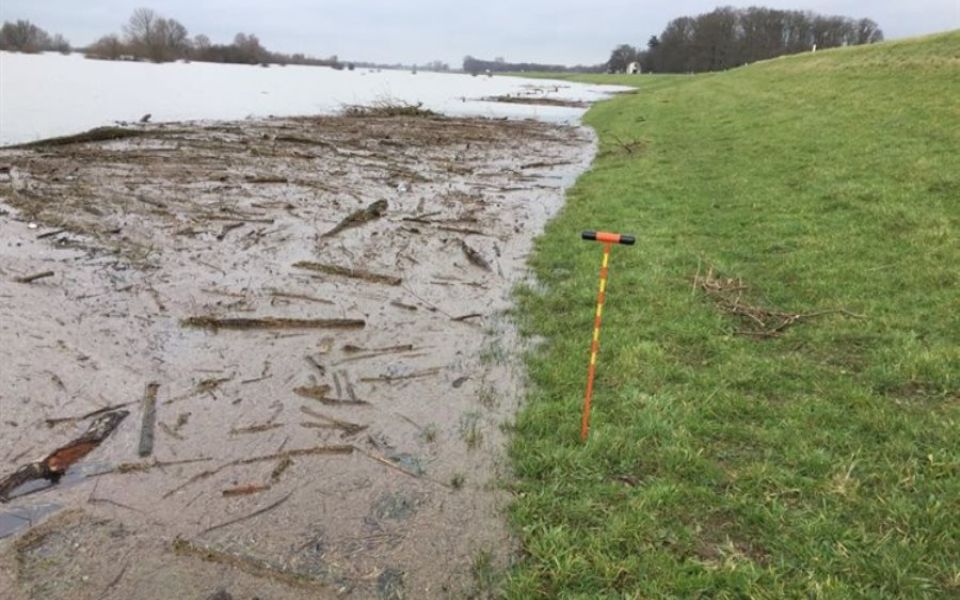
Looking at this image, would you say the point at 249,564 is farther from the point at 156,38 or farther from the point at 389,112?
the point at 156,38

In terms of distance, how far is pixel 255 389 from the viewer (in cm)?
641

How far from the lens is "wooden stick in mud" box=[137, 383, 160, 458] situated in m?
5.35

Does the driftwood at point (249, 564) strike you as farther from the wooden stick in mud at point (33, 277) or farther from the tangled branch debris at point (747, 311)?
the wooden stick in mud at point (33, 277)

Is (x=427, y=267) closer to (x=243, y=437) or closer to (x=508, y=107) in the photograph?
(x=243, y=437)

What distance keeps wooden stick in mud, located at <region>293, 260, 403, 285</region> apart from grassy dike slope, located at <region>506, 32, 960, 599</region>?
2145mm

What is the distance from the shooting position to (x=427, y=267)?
1063cm

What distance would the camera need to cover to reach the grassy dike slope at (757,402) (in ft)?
13.4

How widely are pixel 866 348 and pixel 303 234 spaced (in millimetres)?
9417

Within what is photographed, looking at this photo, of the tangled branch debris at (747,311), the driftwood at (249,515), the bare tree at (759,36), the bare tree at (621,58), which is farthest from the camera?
the bare tree at (621,58)

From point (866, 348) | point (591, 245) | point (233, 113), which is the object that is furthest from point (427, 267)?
point (233, 113)

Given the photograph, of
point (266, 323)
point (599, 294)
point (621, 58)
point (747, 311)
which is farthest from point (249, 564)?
point (621, 58)

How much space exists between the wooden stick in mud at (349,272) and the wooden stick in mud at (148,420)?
154 inches

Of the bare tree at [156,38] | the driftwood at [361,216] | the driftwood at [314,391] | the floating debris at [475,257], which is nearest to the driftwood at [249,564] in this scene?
the driftwood at [314,391]

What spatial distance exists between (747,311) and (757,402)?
7.72ft
